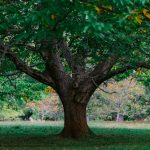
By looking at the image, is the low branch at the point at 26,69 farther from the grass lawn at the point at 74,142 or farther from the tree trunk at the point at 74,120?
the grass lawn at the point at 74,142

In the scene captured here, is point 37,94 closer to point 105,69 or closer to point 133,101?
point 105,69

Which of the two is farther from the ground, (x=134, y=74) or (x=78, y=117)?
(x=134, y=74)

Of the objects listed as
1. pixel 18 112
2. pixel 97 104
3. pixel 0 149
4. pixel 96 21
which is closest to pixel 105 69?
pixel 0 149

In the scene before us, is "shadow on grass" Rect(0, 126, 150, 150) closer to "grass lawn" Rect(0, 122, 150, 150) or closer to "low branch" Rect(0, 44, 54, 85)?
"grass lawn" Rect(0, 122, 150, 150)

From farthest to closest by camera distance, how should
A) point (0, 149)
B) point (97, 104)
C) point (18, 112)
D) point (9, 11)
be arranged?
1. point (18, 112)
2. point (97, 104)
3. point (0, 149)
4. point (9, 11)

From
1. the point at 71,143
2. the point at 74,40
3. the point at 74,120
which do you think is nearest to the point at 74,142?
the point at 71,143

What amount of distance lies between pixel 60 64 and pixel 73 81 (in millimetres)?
944

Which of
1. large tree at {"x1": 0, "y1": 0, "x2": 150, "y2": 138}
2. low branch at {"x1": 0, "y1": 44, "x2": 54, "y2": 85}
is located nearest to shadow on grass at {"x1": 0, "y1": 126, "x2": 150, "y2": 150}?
large tree at {"x1": 0, "y1": 0, "x2": 150, "y2": 138}

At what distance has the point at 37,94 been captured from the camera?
99.6 feet

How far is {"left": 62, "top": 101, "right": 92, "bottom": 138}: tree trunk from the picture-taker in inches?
840

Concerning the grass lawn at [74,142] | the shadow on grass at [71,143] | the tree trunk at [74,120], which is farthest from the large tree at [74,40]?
the grass lawn at [74,142]

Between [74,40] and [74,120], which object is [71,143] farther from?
[74,40]

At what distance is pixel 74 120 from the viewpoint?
2148 cm

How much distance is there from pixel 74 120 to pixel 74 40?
18.5 feet
